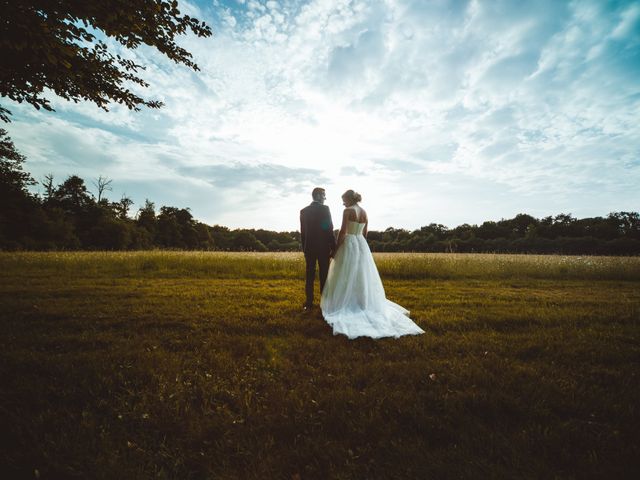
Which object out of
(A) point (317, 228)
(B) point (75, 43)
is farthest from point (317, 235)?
(B) point (75, 43)

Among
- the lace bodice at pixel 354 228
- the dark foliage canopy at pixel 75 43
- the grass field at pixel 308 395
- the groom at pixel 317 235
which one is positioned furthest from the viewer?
the groom at pixel 317 235

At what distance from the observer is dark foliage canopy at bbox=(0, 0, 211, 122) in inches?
177

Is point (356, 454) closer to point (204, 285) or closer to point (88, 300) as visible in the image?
point (88, 300)

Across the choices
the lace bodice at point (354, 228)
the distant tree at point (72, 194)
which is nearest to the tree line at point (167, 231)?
the distant tree at point (72, 194)

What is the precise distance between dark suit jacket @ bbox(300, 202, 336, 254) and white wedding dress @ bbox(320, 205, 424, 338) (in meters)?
0.61

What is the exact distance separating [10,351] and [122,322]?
1.77 m

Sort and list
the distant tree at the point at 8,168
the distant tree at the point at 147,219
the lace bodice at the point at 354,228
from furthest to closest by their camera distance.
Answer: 1. the distant tree at the point at 147,219
2. the distant tree at the point at 8,168
3. the lace bodice at the point at 354,228

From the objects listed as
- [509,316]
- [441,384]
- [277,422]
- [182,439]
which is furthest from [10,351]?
[509,316]

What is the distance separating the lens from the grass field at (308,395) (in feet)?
7.36

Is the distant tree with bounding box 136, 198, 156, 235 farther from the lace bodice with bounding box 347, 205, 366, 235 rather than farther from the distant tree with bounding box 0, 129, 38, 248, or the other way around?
the lace bodice with bounding box 347, 205, 366, 235

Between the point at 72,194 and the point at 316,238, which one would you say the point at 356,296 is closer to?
the point at 316,238

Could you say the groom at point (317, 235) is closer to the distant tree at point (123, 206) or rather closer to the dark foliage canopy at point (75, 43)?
the dark foliage canopy at point (75, 43)

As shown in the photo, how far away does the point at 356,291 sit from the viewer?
21.6ft

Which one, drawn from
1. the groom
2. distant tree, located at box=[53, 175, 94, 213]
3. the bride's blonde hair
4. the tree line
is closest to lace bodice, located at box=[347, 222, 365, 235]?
the bride's blonde hair
